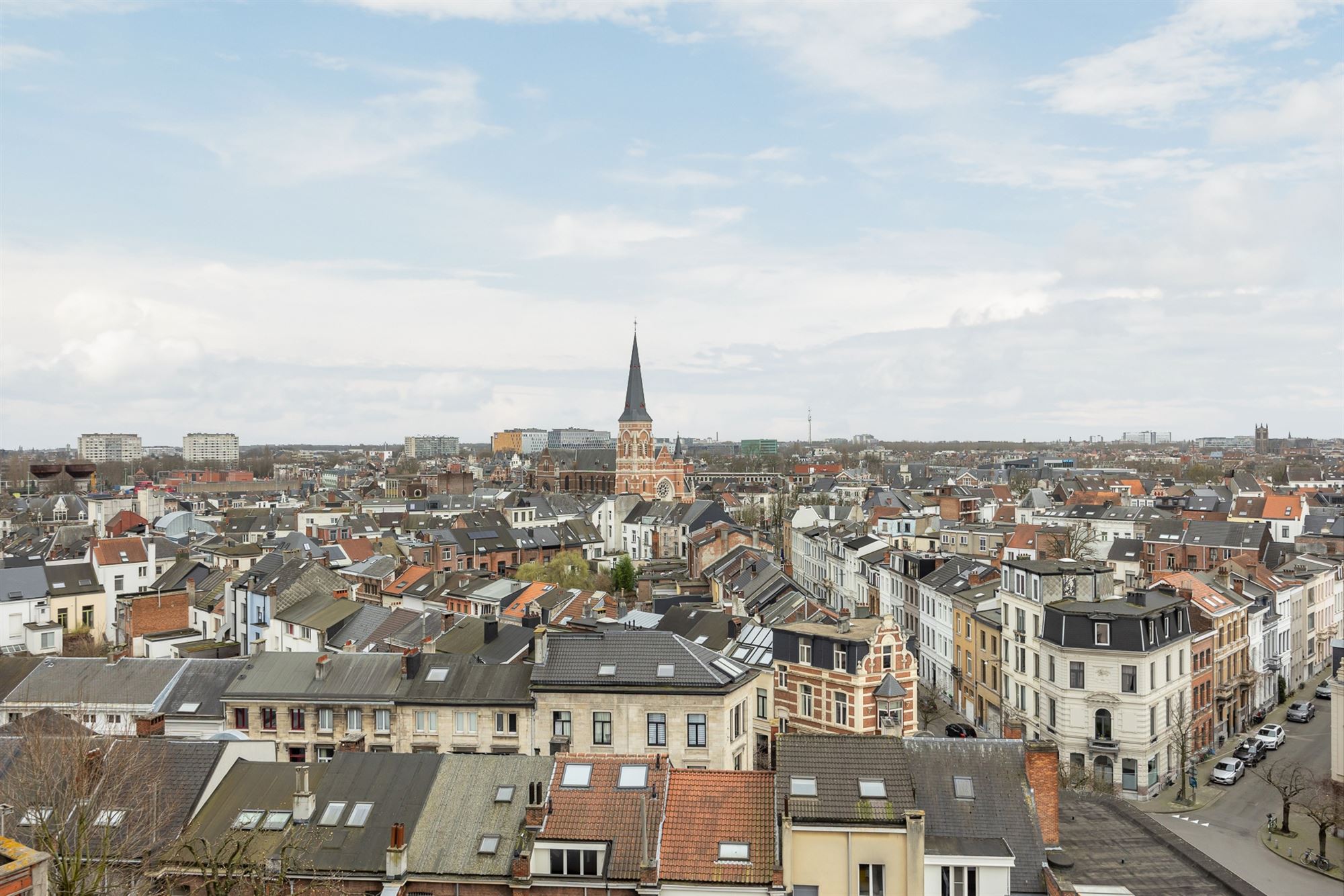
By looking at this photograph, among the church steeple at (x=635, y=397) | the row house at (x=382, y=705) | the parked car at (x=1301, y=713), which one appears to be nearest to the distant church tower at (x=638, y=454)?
the church steeple at (x=635, y=397)

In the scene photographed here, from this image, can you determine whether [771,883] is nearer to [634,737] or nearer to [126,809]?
[634,737]

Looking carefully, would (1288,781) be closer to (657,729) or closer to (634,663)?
(657,729)

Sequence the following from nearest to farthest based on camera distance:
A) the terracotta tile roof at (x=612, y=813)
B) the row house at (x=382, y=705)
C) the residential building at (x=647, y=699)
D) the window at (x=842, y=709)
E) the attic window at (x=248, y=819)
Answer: the terracotta tile roof at (x=612, y=813), the attic window at (x=248, y=819), the residential building at (x=647, y=699), the row house at (x=382, y=705), the window at (x=842, y=709)

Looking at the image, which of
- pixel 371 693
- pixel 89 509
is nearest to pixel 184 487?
pixel 89 509

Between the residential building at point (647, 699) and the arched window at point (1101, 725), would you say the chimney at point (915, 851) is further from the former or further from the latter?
the arched window at point (1101, 725)

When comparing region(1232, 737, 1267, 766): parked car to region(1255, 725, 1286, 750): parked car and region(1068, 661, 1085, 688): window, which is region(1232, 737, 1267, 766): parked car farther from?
region(1068, 661, 1085, 688): window

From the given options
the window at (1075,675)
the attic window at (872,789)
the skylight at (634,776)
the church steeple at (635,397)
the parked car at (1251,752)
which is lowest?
the parked car at (1251,752)

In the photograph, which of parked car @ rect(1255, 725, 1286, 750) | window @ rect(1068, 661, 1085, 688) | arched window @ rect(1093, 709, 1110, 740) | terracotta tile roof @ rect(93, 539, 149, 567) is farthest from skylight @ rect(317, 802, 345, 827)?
terracotta tile roof @ rect(93, 539, 149, 567)
